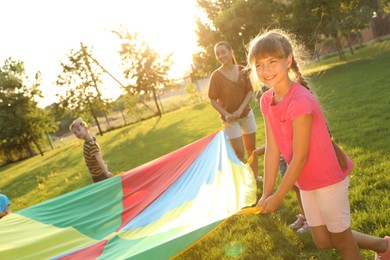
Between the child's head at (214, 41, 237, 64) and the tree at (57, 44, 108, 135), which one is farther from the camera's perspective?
the tree at (57, 44, 108, 135)

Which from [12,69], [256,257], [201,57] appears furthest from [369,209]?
[12,69]

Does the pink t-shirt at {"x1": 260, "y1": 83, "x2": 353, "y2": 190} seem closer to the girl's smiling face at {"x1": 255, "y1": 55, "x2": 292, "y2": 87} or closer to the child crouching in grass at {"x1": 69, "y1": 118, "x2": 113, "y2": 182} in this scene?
the girl's smiling face at {"x1": 255, "y1": 55, "x2": 292, "y2": 87}

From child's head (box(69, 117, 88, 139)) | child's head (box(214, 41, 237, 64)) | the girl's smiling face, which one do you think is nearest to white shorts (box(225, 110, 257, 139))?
child's head (box(214, 41, 237, 64))

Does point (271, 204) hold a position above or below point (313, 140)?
below

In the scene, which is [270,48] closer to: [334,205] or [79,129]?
[334,205]

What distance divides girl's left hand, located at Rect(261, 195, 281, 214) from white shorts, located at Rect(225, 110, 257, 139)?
9.06 feet

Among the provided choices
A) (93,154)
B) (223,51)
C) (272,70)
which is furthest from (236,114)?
(272,70)

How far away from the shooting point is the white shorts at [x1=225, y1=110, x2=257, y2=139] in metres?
4.81

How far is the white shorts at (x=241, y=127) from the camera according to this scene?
481 centimetres

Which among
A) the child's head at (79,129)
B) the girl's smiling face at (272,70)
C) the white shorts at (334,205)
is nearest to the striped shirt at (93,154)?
the child's head at (79,129)

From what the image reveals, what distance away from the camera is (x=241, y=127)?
4879 mm

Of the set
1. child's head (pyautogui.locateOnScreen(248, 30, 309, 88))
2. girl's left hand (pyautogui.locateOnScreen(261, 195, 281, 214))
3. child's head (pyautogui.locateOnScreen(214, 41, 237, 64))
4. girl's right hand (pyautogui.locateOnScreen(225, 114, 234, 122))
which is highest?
child's head (pyautogui.locateOnScreen(214, 41, 237, 64))

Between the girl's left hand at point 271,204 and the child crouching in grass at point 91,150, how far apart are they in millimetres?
3037

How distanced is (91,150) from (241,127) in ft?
6.81
